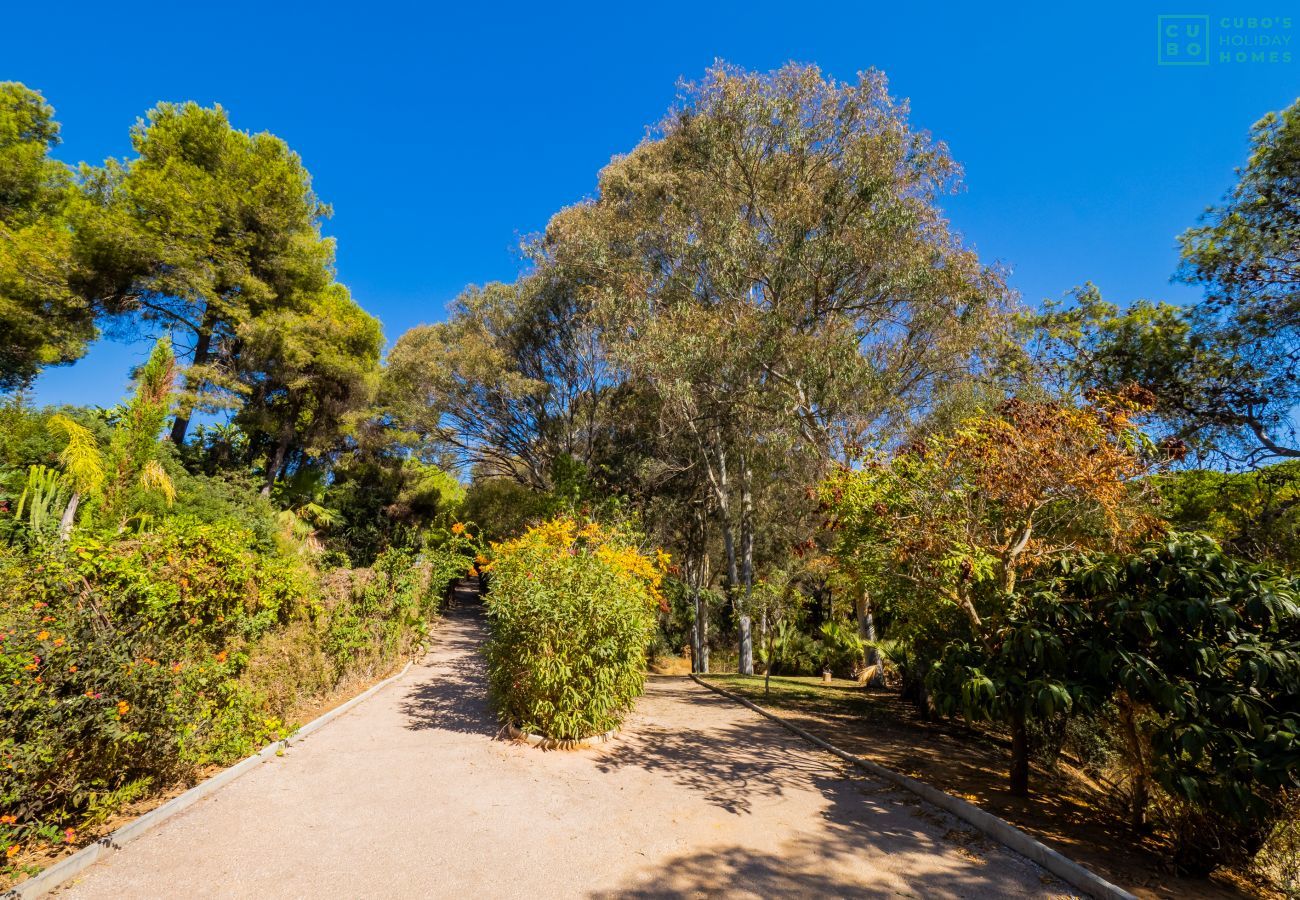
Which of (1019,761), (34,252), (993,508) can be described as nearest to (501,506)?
(34,252)

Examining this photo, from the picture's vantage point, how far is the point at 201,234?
16.0 meters

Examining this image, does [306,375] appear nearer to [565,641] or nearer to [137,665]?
[565,641]

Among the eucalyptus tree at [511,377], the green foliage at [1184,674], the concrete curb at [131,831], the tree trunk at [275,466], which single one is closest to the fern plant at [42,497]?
the concrete curb at [131,831]

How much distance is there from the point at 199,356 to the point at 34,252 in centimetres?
410

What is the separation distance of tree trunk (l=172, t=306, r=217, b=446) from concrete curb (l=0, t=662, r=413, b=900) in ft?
48.1

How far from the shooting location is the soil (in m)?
3.34

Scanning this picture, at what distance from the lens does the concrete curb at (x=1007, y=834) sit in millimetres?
3124

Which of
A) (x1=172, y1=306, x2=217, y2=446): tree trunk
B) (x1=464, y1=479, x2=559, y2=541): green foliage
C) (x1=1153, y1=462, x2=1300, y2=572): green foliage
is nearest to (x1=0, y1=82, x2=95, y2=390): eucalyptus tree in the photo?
(x1=172, y1=306, x2=217, y2=446): tree trunk

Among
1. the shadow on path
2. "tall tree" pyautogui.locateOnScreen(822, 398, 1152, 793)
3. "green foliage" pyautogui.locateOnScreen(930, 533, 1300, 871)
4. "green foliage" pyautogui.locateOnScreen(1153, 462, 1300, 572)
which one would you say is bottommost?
the shadow on path

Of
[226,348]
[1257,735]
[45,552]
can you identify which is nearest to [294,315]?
[226,348]

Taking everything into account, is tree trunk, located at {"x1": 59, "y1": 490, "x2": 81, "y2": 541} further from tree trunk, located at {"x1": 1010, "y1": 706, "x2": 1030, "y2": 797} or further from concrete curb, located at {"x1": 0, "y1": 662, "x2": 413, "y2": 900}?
tree trunk, located at {"x1": 1010, "y1": 706, "x2": 1030, "y2": 797}

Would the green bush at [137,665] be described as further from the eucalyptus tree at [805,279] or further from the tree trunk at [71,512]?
the eucalyptus tree at [805,279]

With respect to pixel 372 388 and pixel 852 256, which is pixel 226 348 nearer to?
pixel 372 388

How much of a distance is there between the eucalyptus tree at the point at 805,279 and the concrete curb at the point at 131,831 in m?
9.31
